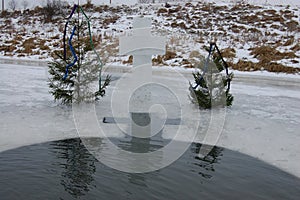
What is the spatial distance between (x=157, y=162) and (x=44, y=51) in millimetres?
24604

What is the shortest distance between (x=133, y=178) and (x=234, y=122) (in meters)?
3.92

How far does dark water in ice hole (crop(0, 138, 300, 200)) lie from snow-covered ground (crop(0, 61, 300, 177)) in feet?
1.55

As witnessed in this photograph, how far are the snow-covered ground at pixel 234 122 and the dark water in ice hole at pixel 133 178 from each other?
0.47 m

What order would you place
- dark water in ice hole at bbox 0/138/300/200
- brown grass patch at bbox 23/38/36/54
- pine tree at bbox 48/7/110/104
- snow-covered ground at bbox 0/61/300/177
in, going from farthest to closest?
brown grass patch at bbox 23/38/36/54, pine tree at bbox 48/7/110/104, snow-covered ground at bbox 0/61/300/177, dark water in ice hole at bbox 0/138/300/200

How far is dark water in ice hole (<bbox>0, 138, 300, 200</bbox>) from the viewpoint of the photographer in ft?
Result: 12.3

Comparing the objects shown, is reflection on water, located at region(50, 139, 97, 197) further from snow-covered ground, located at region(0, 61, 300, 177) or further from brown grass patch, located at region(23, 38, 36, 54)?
brown grass patch, located at region(23, 38, 36, 54)

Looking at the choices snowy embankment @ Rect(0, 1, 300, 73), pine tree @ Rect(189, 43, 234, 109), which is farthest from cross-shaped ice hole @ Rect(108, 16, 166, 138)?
snowy embankment @ Rect(0, 1, 300, 73)

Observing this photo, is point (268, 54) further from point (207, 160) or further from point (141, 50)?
point (207, 160)

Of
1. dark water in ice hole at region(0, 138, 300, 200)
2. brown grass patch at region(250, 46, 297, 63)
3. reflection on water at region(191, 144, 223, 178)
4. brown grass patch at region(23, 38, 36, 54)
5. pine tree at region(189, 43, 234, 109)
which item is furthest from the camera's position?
brown grass patch at region(23, 38, 36, 54)

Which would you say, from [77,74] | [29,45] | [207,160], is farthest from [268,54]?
[29,45]

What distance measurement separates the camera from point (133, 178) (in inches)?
165

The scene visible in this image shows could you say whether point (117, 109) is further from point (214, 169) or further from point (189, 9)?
point (189, 9)

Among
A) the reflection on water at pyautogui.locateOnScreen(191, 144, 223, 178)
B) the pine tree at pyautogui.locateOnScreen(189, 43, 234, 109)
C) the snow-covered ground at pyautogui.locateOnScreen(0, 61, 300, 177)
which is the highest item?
the pine tree at pyautogui.locateOnScreen(189, 43, 234, 109)

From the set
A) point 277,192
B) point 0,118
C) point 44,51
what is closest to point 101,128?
point 0,118
